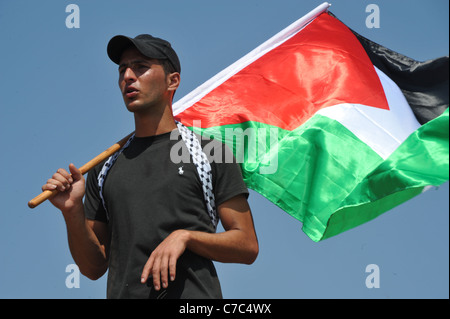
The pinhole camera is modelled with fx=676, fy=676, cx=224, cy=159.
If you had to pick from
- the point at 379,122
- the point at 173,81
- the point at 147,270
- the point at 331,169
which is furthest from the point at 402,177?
the point at 147,270

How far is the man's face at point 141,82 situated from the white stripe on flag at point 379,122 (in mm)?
2123

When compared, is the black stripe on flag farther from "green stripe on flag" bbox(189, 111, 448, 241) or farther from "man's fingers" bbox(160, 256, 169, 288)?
"man's fingers" bbox(160, 256, 169, 288)

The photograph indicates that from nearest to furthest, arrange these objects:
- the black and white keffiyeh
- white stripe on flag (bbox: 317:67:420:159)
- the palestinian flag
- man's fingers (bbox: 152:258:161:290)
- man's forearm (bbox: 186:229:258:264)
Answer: man's fingers (bbox: 152:258:161:290)
man's forearm (bbox: 186:229:258:264)
the black and white keffiyeh
the palestinian flag
white stripe on flag (bbox: 317:67:420:159)

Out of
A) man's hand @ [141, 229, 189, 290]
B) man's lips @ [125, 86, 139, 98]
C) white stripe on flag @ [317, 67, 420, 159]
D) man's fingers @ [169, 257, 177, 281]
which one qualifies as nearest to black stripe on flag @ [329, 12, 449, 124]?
white stripe on flag @ [317, 67, 420, 159]

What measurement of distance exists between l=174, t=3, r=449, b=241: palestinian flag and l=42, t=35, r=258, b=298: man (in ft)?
4.69

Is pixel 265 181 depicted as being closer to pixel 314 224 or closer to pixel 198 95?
pixel 314 224

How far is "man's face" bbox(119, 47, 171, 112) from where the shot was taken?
5004 mm

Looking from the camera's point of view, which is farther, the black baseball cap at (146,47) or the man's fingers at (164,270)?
the black baseball cap at (146,47)

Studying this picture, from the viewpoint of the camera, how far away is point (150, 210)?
448cm

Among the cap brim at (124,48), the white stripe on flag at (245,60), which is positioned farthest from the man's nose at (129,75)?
the white stripe on flag at (245,60)

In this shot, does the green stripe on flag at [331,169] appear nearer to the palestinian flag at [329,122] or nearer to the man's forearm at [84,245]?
the palestinian flag at [329,122]

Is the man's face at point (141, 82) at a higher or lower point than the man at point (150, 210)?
higher

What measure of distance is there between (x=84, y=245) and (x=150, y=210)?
2.03ft

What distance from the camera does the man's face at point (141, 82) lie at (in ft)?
16.4
